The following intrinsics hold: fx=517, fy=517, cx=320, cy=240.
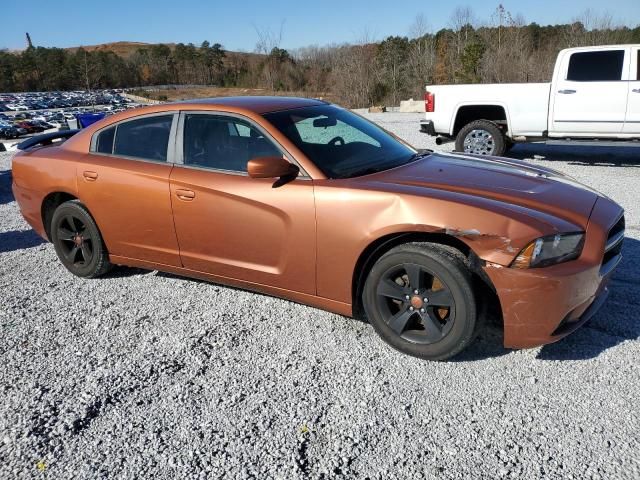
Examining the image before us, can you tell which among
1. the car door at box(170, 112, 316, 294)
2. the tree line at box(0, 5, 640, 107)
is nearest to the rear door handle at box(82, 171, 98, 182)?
the car door at box(170, 112, 316, 294)

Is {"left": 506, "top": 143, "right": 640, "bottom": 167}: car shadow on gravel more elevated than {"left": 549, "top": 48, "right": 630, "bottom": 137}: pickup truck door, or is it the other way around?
{"left": 549, "top": 48, "right": 630, "bottom": 137}: pickup truck door

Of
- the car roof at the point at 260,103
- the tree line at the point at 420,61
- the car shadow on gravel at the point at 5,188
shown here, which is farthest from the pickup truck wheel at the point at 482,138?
the tree line at the point at 420,61

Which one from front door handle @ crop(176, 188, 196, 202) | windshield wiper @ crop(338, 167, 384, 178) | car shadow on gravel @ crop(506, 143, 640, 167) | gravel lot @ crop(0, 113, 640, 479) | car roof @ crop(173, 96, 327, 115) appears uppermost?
car roof @ crop(173, 96, 327, 115)

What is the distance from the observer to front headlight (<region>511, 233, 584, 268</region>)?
2713 millimetres

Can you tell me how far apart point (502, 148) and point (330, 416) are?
25.6ft

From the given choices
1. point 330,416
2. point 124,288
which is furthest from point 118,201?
point 330,416

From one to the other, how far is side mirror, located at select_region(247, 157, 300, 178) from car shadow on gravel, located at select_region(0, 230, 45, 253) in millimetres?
3809

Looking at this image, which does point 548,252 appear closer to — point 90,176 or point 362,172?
point 362,172

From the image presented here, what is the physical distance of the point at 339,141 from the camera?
3787mm

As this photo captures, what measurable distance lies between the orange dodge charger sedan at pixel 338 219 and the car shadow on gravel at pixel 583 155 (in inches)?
258

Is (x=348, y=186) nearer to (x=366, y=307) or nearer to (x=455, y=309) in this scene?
(x=366, y=307)

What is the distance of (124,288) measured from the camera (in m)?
4.42

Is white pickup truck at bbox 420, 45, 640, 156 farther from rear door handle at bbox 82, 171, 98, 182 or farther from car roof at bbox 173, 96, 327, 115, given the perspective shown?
rear door handle at bbox 82, 171, 98, 182

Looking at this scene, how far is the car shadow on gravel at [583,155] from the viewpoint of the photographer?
9420 millimetres
